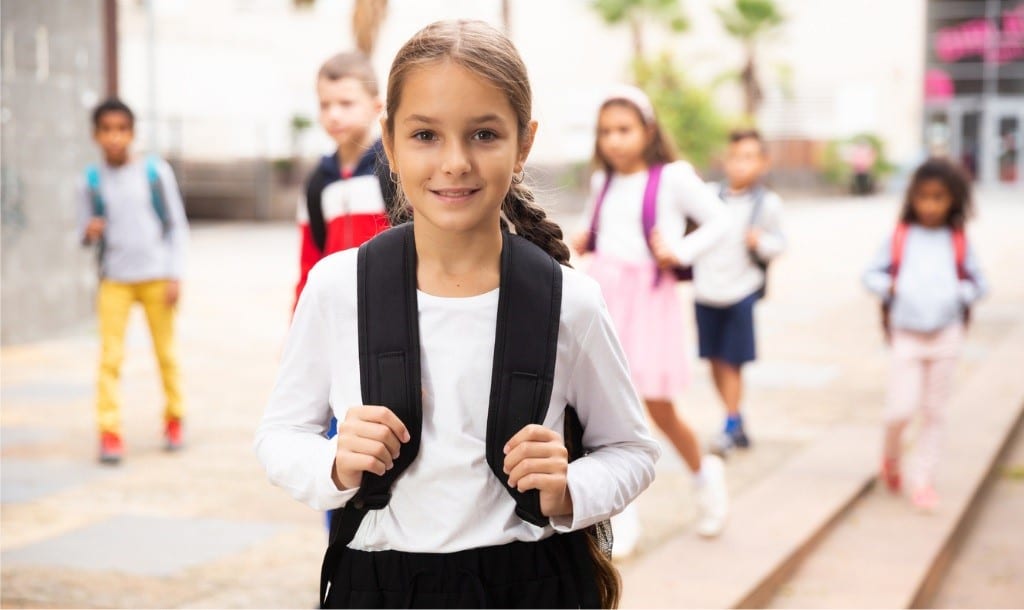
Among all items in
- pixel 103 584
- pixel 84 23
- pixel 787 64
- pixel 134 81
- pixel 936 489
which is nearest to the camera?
pixel 103 584

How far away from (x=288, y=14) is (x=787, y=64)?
16.1 m

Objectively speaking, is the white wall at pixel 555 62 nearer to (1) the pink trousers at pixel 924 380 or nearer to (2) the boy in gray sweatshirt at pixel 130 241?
(2) the boy in gray sweatshirt at pixel 130 241

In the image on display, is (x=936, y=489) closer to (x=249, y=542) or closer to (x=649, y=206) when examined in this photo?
(x=649, y=206)

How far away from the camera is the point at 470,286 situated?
2.23 metres

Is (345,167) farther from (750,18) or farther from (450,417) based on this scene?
(750,18)

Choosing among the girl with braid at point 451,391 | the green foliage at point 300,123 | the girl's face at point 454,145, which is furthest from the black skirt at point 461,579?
the green foliage at point 300,123

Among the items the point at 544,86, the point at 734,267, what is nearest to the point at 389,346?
the point at 734,267

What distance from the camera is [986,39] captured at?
4594 cm

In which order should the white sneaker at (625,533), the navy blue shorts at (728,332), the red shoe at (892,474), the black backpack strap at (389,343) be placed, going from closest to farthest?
the black backpack strap at (389,343) < the white sneaker at (625,533) < the red shoe at (892,474) < the navy blue shorts at (728,332)

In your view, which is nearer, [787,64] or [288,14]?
[288,14]

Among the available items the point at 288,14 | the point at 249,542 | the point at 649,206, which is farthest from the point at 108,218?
the point at 288,14

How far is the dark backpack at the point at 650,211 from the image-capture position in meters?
5.41

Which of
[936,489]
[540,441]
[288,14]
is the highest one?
[288,14]

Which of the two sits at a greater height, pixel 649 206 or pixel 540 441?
pixel 649 206
